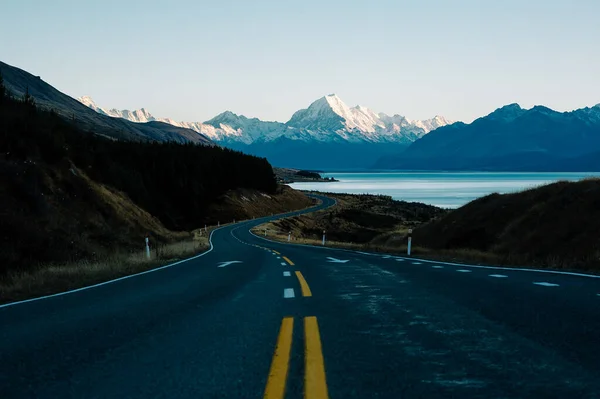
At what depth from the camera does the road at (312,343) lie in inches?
167

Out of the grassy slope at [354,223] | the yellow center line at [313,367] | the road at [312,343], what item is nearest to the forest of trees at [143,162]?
the grassy slope at [354,223]

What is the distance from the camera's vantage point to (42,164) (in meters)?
34.6

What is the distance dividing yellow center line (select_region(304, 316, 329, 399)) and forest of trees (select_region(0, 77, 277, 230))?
26870 mm

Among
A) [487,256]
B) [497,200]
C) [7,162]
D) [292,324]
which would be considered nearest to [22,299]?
[292,324]

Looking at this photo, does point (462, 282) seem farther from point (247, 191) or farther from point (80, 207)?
point (247, 191)

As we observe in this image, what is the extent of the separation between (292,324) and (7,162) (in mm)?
25524

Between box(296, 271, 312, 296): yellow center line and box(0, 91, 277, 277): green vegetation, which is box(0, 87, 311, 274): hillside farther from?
box(296, 271, 312, 296): yellow center line

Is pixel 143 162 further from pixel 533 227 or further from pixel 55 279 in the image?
pixel 55 279

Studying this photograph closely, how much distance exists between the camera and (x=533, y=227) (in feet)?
91.1

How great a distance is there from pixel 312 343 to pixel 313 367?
3.00 feet

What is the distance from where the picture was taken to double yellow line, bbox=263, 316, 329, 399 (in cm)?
407

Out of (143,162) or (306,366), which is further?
(143,162)

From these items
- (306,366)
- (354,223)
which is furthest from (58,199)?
(354,223)

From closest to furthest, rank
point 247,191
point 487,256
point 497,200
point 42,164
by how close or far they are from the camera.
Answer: point 487,256, point 42,164, point 497,200, point 247,191
